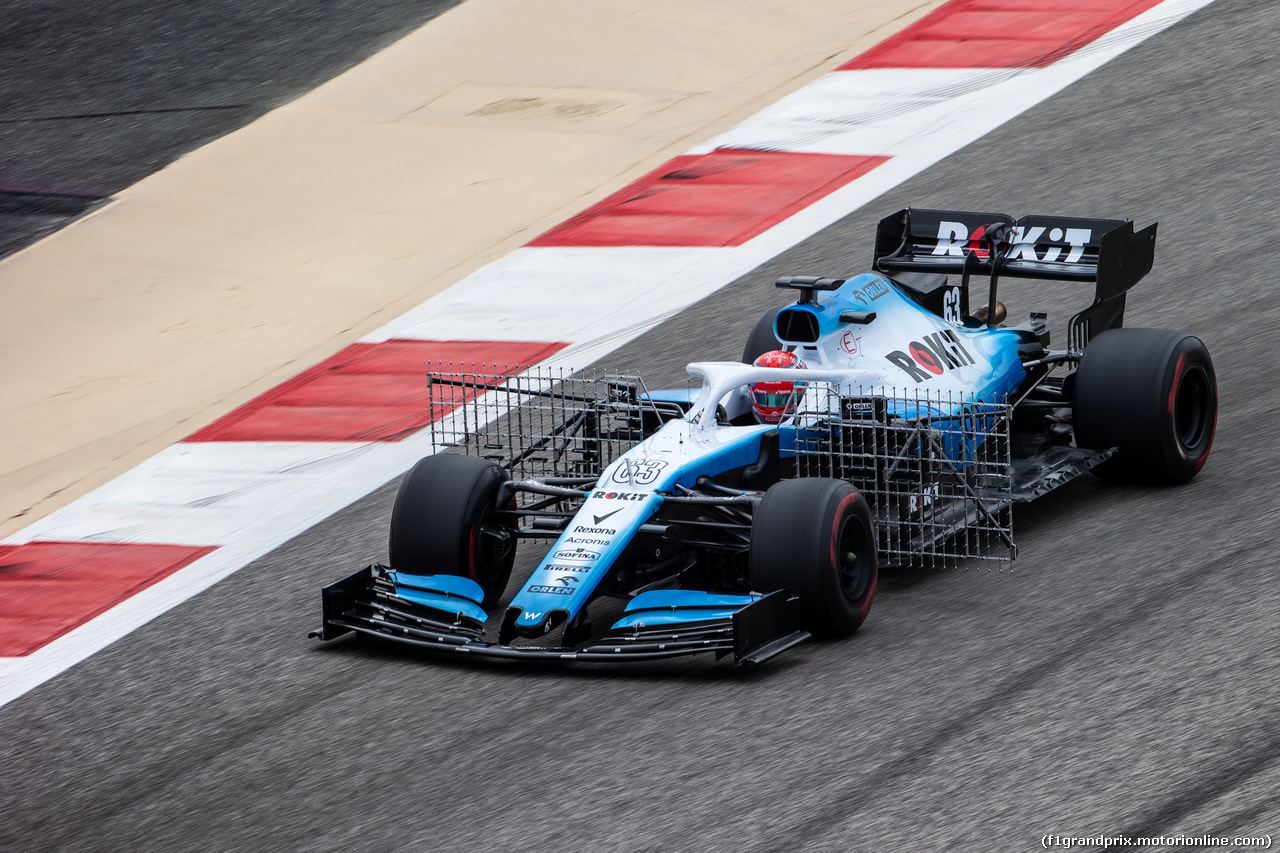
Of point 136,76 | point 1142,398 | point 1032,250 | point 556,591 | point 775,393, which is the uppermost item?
point 136,76

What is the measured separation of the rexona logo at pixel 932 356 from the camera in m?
7.80

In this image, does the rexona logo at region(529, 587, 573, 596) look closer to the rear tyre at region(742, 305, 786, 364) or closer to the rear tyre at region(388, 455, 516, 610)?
the rear tyre at region(388, 455, 516, 610)

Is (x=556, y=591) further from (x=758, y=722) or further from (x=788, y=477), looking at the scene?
(x=788, y=477)

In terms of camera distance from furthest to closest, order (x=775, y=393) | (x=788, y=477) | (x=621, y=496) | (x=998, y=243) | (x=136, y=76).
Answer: (x=136, y=76)
(x=998, y=243)
(x=775, y=393)
(x=788, y=477)
(x=621, y=496)

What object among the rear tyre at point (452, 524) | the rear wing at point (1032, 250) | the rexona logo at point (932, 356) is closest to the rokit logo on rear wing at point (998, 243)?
the rear wing at point (1032, 250)

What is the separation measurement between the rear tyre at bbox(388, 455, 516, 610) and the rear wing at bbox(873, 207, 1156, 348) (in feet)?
9.70

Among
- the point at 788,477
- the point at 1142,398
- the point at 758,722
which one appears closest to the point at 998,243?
the point at 1142,398

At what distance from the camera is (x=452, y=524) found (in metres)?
7.18

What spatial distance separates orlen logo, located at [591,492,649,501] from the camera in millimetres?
6820

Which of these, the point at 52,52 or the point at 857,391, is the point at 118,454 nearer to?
the point at 857,391

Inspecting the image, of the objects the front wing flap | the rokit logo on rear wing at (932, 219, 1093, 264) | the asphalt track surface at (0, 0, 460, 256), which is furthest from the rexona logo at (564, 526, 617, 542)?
the asphalt track surface at (0, 0, 460, 256)

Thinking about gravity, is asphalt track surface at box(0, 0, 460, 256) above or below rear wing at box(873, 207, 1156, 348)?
above

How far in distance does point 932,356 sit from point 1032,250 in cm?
140

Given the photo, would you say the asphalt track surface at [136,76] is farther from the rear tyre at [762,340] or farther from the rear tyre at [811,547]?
the rear tyre at [811,547]
